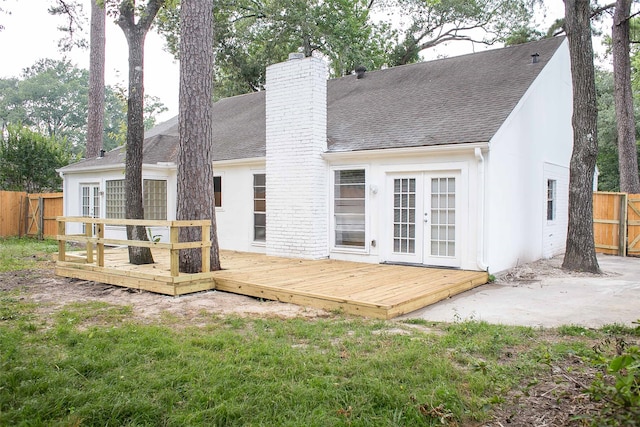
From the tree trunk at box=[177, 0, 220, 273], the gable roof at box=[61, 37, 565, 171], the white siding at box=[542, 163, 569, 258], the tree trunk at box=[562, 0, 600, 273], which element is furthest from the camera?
the white siding at box=[542, 163, 569, 258]

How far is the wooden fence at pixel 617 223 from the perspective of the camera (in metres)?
12.1

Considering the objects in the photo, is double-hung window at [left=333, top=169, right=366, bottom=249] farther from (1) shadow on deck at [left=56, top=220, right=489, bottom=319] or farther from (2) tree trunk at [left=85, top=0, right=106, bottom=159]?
(2) tree trunk at [left=85, top=0, right=106, bottom=159]

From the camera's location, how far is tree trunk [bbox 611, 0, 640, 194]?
13.8 m

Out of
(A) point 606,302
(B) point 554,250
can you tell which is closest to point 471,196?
(A) point 606,302

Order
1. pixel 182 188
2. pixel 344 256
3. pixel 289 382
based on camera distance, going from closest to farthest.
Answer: pixel 289 382, pixel 182 188, pixel 344 256

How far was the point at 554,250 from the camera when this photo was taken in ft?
37.6

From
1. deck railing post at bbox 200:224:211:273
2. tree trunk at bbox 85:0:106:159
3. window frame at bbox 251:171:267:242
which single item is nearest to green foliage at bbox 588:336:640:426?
deck railing post at bbox 200:224:211:273

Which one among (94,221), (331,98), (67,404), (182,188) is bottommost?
(67,404)

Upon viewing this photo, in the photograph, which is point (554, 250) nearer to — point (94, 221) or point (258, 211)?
point (258, 211)

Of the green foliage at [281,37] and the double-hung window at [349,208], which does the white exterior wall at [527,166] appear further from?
the green foliage at [281,37]

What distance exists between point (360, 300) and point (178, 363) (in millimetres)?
2511

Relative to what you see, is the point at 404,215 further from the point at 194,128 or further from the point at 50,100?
the point at 50,100

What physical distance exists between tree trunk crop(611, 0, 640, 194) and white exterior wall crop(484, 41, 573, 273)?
320cm

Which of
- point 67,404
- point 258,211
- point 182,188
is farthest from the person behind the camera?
point 258,211
